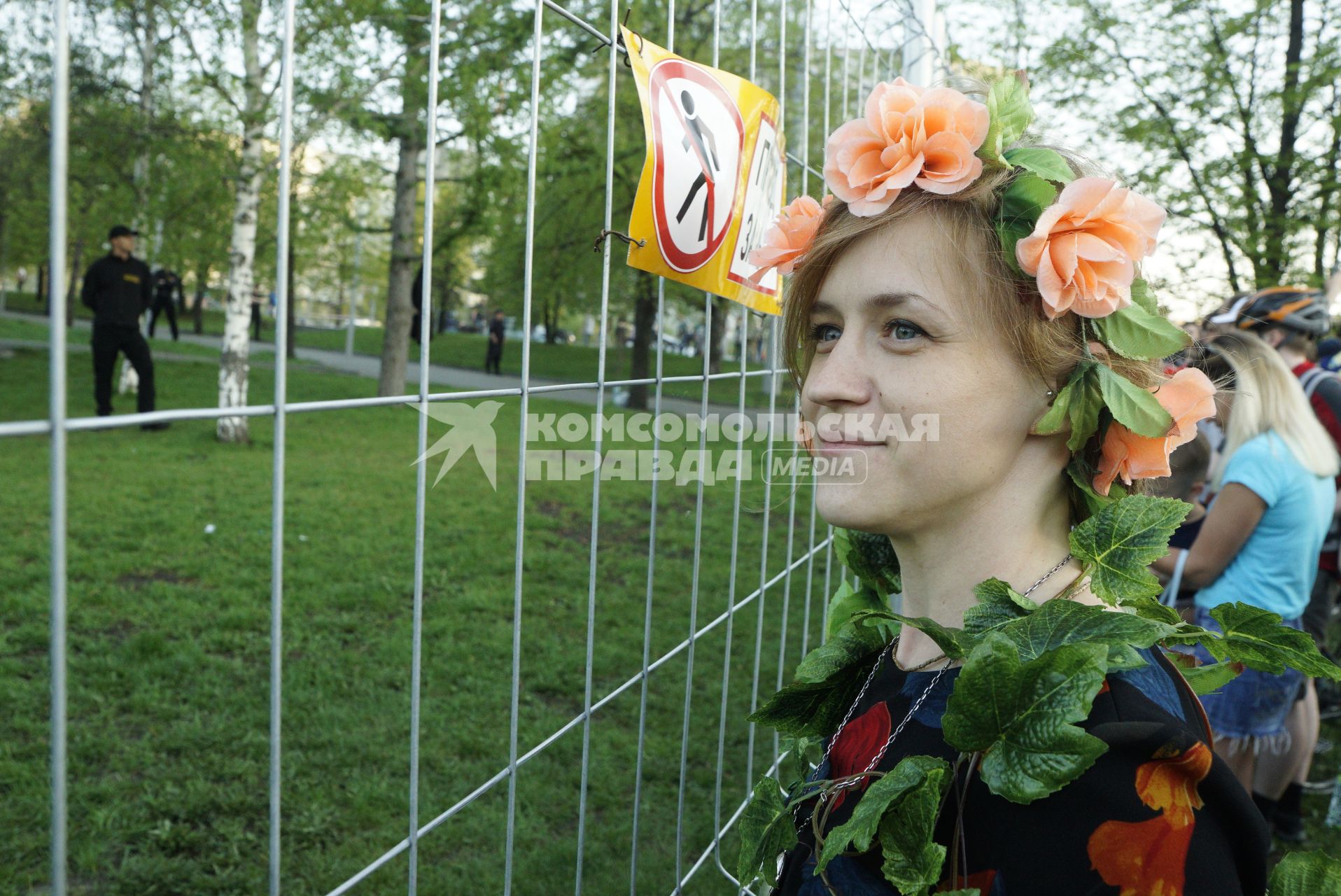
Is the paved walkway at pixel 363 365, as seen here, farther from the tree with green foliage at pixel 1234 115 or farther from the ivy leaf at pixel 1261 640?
the ivy leaf at pixel 1261 640

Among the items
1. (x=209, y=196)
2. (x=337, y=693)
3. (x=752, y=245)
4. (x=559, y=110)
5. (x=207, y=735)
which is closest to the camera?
(x=752, y=245)

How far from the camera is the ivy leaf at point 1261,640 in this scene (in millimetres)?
1234

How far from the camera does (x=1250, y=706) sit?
323cm

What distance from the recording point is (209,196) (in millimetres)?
11086

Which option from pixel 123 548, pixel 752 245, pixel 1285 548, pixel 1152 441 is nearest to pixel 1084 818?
pixel 1152 441

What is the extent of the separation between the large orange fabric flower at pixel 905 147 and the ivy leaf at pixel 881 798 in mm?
728

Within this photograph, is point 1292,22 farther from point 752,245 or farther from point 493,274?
point 493,274

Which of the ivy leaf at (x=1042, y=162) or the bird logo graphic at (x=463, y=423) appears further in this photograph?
the bird logo graphic at (x=463, y=423)

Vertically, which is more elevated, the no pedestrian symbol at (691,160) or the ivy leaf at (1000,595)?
the no pedestrian symbol at (691,160)

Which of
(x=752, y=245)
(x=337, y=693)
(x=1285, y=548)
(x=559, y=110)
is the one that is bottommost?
(x=337, y=693)

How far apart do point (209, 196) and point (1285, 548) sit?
1113 cm

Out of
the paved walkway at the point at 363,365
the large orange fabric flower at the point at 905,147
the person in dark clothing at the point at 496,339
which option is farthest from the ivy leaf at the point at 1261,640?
the person in dark clothing at the point at 496,339

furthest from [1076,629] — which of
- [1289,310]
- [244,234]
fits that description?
[244,234]

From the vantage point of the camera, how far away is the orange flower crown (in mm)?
1265
